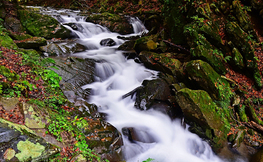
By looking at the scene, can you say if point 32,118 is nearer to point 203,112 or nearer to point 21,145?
point 21,145

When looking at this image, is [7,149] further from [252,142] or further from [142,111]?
[252,142]

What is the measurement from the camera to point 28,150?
Answer: 262 centimetres

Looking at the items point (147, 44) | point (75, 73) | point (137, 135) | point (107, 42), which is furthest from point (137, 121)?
point (107, 42)

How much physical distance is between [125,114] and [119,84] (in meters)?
2.07

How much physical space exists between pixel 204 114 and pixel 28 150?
5.39 m

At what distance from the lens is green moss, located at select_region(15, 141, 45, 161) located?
2527mm

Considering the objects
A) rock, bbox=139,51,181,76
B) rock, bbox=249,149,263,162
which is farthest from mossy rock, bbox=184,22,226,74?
rock, bbox=249,149,263,162

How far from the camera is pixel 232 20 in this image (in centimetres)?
828

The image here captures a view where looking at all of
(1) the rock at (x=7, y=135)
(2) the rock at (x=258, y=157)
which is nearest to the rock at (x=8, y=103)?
(1) the rock at (x=7, y=135)

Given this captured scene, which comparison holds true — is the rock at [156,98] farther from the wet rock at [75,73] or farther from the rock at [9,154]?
the rock at [9,154]

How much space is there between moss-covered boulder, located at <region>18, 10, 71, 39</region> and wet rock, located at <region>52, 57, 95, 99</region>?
4.01m

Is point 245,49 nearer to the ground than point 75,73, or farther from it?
farther from it

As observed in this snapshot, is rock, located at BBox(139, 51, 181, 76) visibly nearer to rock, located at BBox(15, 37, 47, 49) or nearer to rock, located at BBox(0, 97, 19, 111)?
rock, located at BBox(15, 37, 47, 49)

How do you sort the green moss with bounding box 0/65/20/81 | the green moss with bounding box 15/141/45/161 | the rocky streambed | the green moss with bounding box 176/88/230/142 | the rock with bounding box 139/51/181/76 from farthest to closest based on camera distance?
the rock with bounding box 139/51/181/76, the green moss with bounding box 176/88/230/142, the rocky streambed, the green moss with bounding box 0/65/20/81, the green moss with bounding box 15/141/45/161
